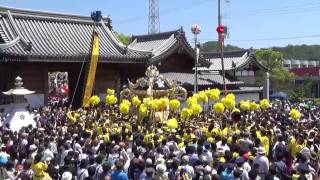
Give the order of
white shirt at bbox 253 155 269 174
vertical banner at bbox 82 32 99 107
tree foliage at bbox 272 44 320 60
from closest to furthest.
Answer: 1. white shirt at bbox 253 155 269 174
2. vertical banner at bbox 82 32 99 107
3. tree foliage at bbox 272 44 320 60

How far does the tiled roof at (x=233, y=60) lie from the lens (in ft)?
127

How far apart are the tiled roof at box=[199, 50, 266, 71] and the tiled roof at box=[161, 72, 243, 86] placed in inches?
97.6

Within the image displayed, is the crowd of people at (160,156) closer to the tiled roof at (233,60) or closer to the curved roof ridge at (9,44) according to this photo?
the curved roof ridge at (9,44)

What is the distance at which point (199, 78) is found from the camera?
33938mm

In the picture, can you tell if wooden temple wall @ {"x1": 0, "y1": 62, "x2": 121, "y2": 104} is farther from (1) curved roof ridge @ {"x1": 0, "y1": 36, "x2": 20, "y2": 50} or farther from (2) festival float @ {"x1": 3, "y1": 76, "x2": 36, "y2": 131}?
(2) festival float @ {"x1": 3, "y1": 76, "x2": 36, "y2": 131}

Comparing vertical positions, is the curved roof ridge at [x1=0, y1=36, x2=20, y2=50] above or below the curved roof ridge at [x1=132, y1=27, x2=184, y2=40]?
below

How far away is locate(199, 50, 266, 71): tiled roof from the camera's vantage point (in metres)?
38.7

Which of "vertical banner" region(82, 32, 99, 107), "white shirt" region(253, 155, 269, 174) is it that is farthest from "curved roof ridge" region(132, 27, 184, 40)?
"white shirt" region(253, 155, 269, 174)

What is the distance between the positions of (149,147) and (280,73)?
152ft

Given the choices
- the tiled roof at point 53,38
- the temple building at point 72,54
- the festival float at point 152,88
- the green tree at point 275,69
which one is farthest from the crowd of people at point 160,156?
the green tree at point 275,69

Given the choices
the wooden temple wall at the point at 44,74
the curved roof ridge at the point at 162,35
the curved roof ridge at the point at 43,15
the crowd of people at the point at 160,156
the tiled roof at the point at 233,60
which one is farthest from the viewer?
the tiled roof at the point at 233,60

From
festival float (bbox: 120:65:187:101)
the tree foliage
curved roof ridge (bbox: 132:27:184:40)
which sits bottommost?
festival float (bbox: 120:65:187:101)

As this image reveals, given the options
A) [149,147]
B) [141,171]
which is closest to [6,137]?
[149,147]

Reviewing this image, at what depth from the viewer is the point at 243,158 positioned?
10.3 metres
